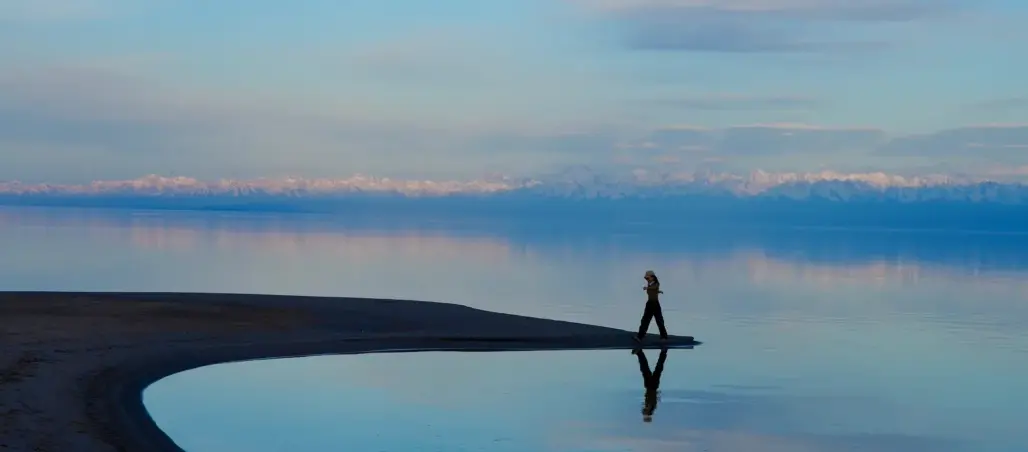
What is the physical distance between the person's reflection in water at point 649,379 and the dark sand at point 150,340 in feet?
3.81

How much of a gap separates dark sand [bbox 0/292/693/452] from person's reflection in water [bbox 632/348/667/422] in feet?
3.81

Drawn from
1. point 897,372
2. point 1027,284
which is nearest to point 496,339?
point 897,372

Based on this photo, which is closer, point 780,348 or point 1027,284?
point 780,348

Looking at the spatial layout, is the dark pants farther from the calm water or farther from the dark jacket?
the calm water

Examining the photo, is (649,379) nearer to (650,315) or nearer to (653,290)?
(653,290)

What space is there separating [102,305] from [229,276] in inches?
1082

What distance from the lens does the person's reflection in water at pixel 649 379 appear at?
20.9m

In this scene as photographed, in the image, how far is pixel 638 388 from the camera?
23.3m

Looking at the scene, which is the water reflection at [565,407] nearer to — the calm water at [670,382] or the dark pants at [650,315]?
the calm water at [670,382]

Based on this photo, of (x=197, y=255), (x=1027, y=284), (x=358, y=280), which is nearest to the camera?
(x=358, y=280)

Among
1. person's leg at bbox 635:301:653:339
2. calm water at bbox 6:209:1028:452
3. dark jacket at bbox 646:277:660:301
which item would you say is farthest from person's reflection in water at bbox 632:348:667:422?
dark jacket at bbox 646:277:660:301

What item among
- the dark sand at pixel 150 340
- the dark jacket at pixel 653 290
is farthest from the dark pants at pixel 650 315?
the dark sand at pixel 150 340

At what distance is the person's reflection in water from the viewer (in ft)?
68.6

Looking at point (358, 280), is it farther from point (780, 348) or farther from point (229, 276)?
point (780, 348)
